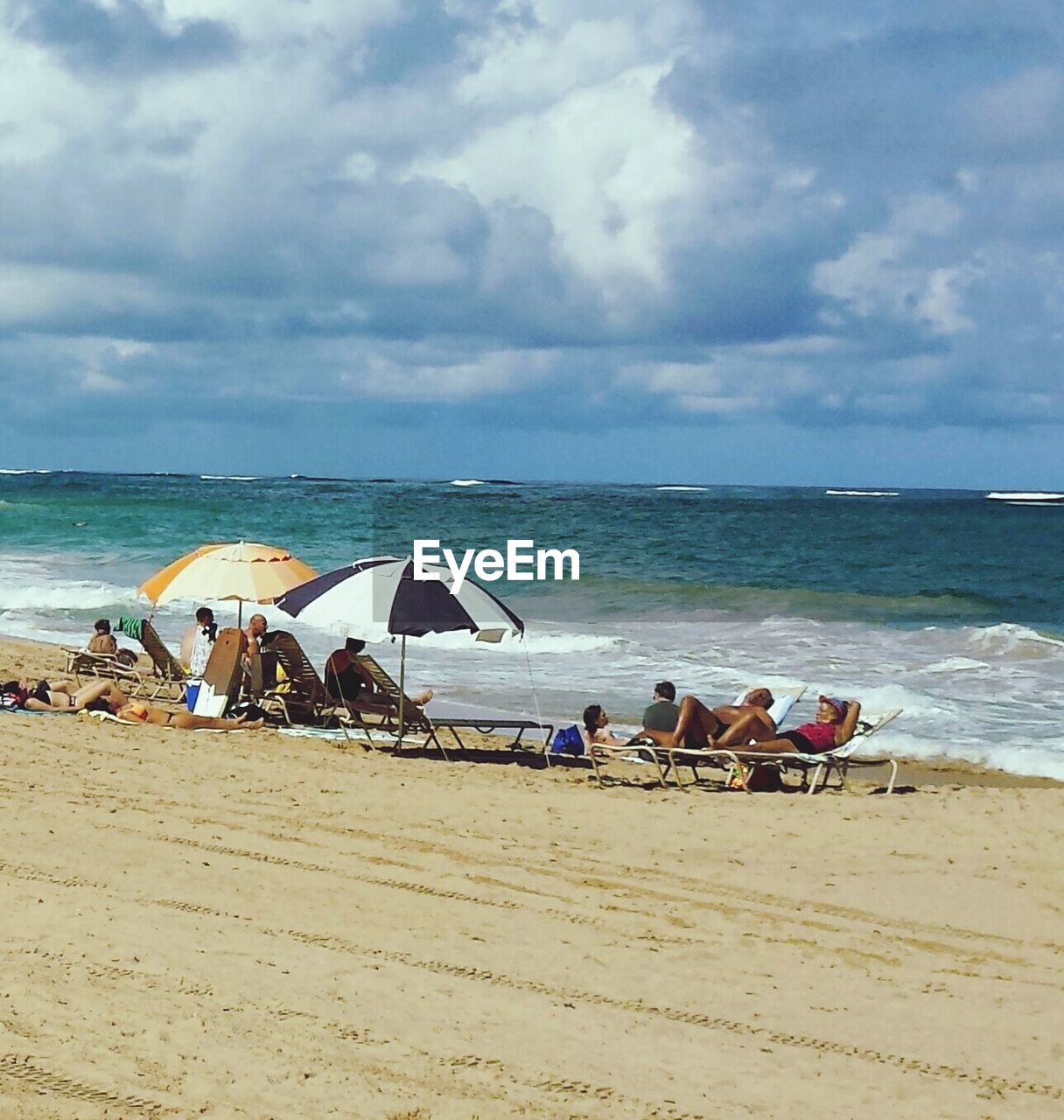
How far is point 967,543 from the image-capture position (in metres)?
49.6

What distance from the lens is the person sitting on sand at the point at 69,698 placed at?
1112cm

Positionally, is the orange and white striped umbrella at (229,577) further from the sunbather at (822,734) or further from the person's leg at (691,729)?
the sunbather at (822,734)

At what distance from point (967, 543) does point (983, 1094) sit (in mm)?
47572

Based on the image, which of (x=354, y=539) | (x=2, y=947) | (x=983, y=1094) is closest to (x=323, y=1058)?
(x=2, y=947)

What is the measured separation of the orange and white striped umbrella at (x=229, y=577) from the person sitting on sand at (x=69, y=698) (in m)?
1.00

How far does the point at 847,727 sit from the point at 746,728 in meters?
0.80

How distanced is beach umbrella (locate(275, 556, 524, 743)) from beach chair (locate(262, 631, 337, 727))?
1397 mm

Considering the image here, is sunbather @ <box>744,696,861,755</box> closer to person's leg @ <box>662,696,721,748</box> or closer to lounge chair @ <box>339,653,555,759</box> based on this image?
person's leg @ <box>662,696,721,748</box>

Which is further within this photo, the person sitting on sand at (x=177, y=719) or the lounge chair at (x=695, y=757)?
the person sitting on sand at (x=177, y=719)

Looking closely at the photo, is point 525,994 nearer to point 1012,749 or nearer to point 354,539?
point 1012,749

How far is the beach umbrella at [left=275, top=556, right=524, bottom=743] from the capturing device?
984 cm

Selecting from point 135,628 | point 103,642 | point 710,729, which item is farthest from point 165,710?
point 710,729

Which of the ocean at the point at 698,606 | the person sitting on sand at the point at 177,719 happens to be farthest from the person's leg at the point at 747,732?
the person sitting on sand at the point at 177,719

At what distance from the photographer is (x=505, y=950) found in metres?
5.57
